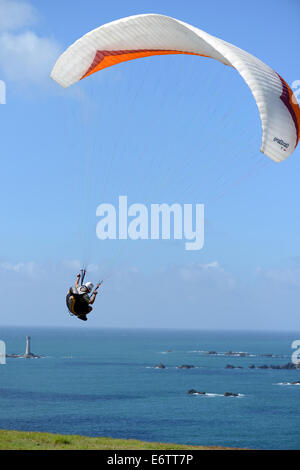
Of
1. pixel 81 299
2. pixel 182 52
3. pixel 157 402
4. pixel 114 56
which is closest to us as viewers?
pixel 81 299

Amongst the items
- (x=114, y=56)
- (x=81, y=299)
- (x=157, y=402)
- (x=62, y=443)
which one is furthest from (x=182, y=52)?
(x=157, y=402)

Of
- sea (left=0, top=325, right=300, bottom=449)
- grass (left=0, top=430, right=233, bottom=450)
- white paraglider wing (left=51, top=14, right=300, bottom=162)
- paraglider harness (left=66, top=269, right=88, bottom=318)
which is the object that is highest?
white paraglider wing (left=51, top=14, right=300, bottom=162)

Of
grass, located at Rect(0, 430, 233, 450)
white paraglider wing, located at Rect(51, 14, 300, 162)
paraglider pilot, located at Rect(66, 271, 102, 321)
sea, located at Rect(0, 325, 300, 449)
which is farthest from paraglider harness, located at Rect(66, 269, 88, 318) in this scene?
sea, located at Rect(0, 325, 300, 449)

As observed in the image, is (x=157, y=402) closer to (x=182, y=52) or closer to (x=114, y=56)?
(x=114, y=56)

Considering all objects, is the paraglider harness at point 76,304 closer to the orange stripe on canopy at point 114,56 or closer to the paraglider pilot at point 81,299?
the paraglider pilot at point 81,299

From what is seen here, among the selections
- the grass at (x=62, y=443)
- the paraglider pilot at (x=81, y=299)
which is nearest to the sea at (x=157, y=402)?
the grass at (x=62, y=443)

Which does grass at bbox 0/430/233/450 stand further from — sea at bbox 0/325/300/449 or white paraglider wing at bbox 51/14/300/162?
sea at bbox 0/325/300/449
